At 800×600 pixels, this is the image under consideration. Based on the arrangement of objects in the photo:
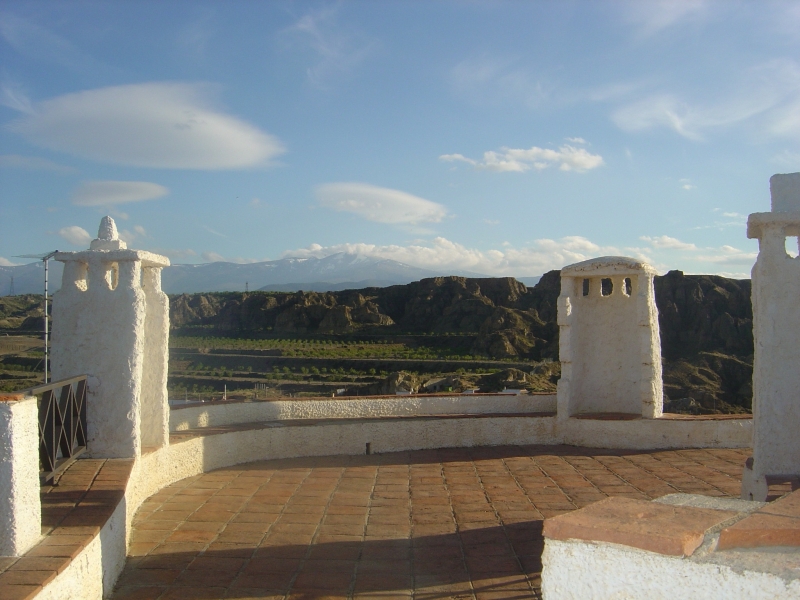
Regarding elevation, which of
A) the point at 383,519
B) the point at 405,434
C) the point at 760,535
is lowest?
the point at 383,519

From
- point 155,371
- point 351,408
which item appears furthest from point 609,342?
point 155,371

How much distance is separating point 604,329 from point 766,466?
17.2ft

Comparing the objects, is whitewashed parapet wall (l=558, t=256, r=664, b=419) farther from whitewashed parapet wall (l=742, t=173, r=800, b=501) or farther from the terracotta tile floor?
whitewashed parapet wall (l=742, t=173, r=800, b=501)

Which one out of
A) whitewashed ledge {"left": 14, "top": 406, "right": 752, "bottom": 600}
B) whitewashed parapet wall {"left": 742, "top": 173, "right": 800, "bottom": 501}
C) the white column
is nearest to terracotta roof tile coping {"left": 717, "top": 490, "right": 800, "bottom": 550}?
whitewashed parapet wall {"left": 742, "top": 173, "right": 800, "bottom": 501}

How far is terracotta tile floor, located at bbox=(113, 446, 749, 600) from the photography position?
4.41 meters

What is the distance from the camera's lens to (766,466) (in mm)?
5207

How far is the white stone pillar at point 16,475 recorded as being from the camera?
3412 mm

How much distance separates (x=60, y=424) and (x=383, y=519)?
8.95 ft

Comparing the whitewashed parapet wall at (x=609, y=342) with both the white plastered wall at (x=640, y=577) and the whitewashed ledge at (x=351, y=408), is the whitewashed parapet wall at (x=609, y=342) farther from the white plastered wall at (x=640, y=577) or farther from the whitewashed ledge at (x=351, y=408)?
the white plastered wall at (x=640, y=577)

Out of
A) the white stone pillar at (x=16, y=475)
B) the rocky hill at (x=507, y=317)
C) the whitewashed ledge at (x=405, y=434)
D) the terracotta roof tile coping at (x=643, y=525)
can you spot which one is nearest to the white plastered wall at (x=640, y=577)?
the terracotta roof tile coping at (x=643, y=525)

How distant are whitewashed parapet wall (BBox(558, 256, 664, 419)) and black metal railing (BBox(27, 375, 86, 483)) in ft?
21.5

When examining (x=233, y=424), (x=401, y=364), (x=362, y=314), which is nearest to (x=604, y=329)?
(x=233, y=424)

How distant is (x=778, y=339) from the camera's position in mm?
5129

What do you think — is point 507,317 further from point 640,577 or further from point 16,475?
point 640,577
